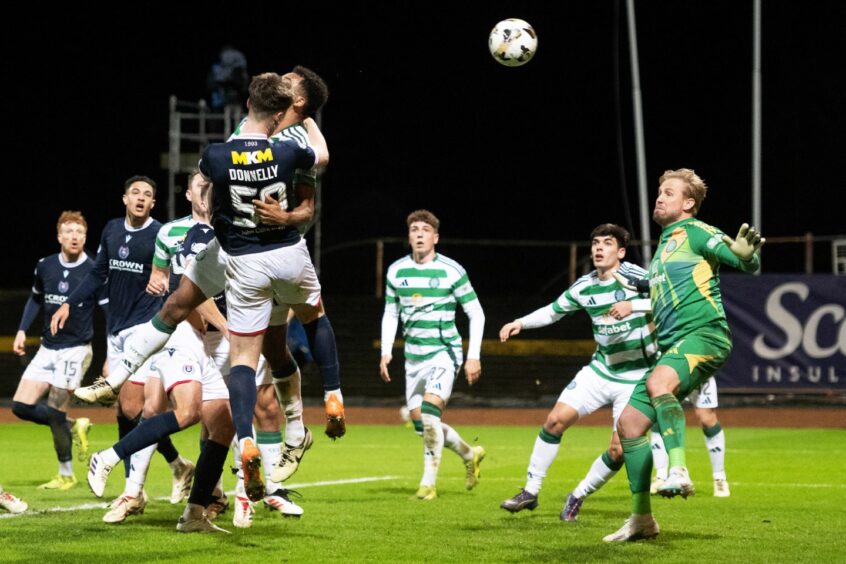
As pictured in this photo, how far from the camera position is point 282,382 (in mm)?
8328

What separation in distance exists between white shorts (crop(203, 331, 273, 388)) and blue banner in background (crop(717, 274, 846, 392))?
12259 millimetres

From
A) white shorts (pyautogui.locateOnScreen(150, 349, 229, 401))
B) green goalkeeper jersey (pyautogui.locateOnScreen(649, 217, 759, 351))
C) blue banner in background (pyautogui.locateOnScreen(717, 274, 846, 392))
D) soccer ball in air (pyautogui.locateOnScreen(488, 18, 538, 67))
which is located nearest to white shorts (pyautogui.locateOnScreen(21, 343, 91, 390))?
white shorts (pyautogui.locateOnScreen(150, 349, 229, 401))

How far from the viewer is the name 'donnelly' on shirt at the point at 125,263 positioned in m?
9.86

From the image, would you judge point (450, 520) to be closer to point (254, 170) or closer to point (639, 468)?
point (639, 468)

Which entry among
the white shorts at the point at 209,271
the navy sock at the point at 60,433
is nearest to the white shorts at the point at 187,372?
the white shorts at the point at 209,271

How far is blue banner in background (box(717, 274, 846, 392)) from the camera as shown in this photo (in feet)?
65.3

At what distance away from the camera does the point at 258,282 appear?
24.4 ft

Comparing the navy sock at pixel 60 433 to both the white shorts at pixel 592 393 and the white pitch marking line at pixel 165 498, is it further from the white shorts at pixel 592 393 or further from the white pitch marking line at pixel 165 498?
the white shorts at pixel 592 393

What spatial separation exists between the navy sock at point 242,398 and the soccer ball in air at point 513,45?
517 centimetres

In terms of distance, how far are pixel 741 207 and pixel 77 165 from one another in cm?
1614

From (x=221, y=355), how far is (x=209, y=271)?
1.52 meters

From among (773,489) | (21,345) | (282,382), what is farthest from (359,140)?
(282,382)

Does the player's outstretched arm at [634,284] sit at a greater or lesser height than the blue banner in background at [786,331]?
greater

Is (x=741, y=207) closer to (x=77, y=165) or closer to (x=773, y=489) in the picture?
(x=77, y=165)
